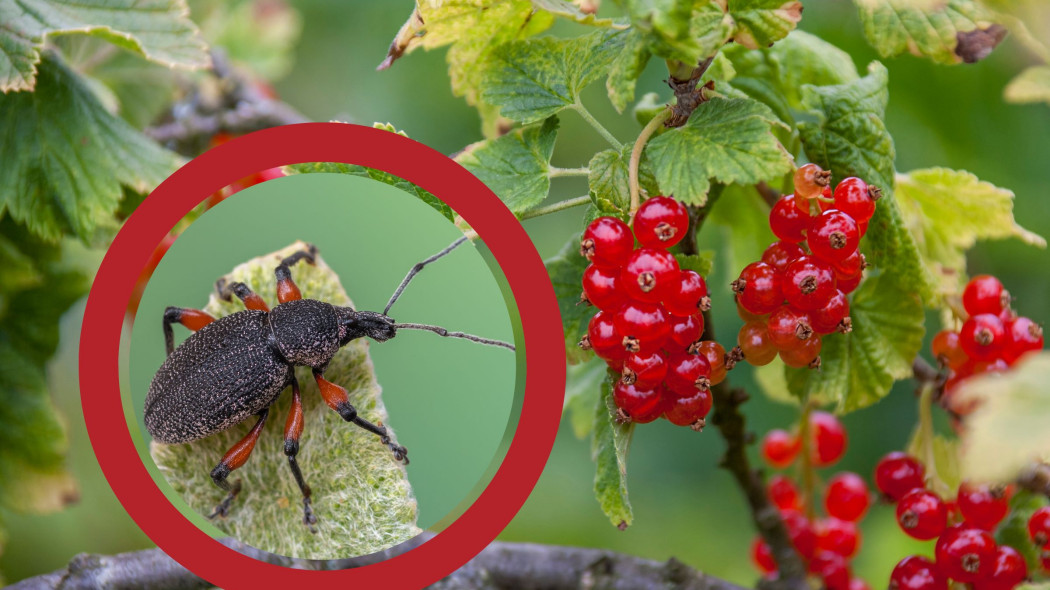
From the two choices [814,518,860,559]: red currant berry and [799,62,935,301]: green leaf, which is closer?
[799,62,935,301]: green leaf

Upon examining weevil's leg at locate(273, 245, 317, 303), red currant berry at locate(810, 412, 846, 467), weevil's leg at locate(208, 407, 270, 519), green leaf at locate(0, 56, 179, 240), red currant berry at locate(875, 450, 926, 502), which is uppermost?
green leaf at locate(0, 56, 179, 240)

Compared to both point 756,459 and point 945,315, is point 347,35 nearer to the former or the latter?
point 756,459

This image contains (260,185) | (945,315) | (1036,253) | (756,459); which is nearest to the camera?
(260,185)

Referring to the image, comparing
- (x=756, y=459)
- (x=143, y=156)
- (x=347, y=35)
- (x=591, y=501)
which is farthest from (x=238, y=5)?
(x=756, y=459)

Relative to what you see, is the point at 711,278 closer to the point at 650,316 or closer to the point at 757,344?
the point at 757,344

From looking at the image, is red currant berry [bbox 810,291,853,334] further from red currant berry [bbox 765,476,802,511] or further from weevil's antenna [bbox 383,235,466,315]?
red currant berry [bbox 765,476,802,511]

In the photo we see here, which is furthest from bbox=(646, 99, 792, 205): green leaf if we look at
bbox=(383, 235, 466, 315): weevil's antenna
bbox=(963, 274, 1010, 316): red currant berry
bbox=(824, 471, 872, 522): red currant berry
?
bbox=(824, 471, 872, 522): red currant berry

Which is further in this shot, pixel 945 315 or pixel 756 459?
pixel 756 459

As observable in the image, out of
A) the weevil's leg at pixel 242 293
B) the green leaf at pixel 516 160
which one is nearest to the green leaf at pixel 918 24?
the green leaf at pixel 516 160
